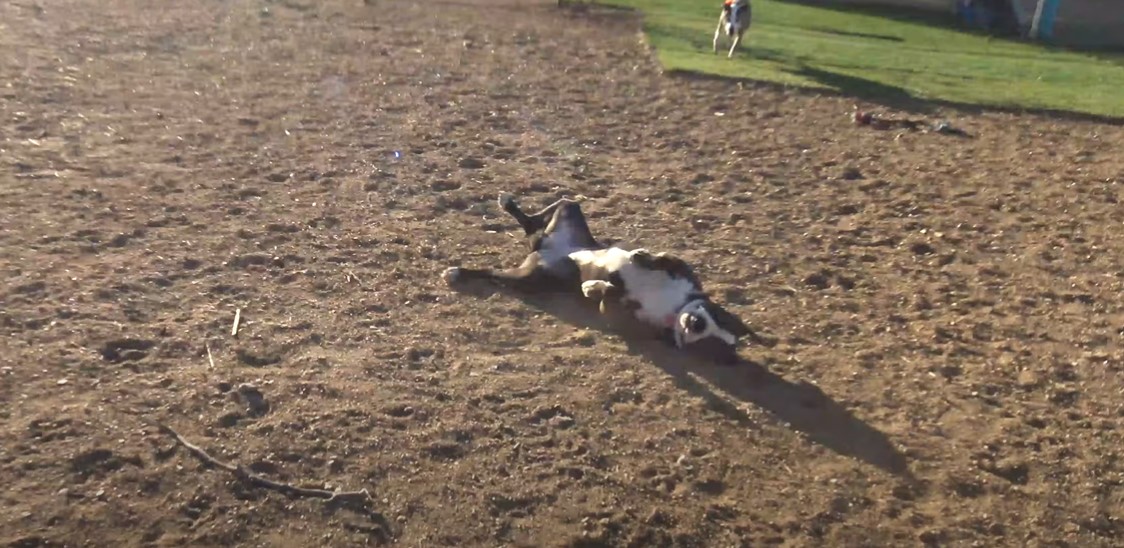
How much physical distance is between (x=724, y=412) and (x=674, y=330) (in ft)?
2.20

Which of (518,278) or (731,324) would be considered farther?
(518,278)

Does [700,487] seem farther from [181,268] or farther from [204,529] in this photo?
[181,268]

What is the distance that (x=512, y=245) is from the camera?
24.9 ft

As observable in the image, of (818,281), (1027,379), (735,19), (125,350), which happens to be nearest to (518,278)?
(818,281)

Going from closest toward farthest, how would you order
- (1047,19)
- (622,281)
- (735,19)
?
1. (622,281)
2. (735,19)
3. (1047,19)

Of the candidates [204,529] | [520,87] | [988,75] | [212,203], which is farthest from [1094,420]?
[988,75]

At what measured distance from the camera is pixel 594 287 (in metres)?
6.48

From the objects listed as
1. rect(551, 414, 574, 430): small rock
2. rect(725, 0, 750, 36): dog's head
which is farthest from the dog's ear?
A: rect(725, 0, 750, 36): dog's head

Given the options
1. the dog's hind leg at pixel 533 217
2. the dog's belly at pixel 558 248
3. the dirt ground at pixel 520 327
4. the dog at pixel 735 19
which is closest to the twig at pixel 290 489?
the dirt ground at pixel 520 327

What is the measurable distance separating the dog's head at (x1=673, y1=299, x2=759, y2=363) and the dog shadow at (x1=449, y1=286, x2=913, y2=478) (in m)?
0.06

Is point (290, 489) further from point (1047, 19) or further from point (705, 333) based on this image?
point (1047, 19)

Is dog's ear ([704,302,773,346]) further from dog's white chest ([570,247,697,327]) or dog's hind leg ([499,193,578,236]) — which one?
dog's hind leg ([499,193,578,236])

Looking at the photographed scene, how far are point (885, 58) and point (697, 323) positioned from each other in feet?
32.6

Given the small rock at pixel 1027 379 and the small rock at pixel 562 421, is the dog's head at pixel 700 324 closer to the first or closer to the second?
the small rock at pixel 562 421
